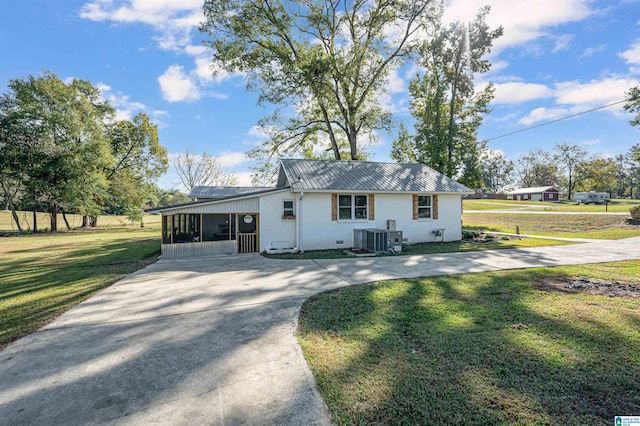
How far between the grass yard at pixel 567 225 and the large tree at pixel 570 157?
4478 centimetres

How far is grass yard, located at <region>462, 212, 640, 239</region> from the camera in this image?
15.9 m

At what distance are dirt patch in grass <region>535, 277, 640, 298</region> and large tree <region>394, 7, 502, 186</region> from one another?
16685 mm

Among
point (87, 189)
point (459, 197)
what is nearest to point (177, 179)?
point (87, 189)

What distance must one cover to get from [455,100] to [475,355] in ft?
79.4

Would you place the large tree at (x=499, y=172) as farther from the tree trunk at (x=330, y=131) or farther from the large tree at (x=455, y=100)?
the tree trunk at (x=330, y=131)

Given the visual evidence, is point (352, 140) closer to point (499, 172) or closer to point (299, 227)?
point (299, 227)

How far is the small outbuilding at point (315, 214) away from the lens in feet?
39.4

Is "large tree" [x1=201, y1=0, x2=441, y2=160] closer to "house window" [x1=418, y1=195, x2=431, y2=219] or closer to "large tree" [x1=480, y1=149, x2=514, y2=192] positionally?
"house window" [x1=418, y1=195, x2=431, y2=219]

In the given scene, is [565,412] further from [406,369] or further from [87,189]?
[87,189]

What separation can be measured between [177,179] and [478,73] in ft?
128

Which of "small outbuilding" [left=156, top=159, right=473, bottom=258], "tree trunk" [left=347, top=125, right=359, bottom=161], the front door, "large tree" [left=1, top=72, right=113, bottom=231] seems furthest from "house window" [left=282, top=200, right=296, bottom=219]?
"large tree" [left=1, top=72, right=113, bottom=231]

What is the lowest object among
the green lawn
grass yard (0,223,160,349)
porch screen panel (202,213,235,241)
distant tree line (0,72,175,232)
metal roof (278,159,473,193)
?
grass yard (0,223,160,349)

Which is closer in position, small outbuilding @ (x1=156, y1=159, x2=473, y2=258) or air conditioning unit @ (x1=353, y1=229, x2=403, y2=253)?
air conditioning unit @ (x1=353, y1=229, x2=403, y2=253)

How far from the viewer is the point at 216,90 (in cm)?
2020
